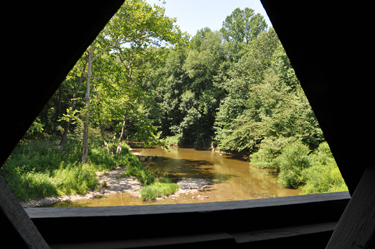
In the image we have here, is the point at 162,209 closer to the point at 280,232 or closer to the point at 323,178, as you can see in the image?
the point at 280,232

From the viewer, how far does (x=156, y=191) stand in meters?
9.45

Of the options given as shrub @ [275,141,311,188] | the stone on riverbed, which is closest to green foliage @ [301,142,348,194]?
shrub @ [275,141,311,188]

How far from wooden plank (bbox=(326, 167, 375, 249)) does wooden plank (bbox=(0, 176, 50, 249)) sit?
Result: 0.82 metres

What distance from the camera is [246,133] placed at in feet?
58.2

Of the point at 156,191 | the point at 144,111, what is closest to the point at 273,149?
the point at 156,191

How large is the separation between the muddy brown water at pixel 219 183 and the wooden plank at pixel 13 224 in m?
7.74

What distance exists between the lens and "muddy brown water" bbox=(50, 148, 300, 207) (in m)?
8.49

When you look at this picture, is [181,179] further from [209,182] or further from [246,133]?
[246,133]

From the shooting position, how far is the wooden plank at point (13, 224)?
0.55m

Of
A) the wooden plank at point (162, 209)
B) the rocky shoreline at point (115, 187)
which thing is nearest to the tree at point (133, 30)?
the rocky shoreline at point (115, 187)

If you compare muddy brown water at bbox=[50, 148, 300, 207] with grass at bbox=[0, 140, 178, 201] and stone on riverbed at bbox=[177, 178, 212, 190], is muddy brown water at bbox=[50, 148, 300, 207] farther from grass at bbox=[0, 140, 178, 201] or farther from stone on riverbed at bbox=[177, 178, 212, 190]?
grass at bbox=[0, 140, 178, 201]

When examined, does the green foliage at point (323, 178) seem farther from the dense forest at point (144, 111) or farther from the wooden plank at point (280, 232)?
the wooden plank at point (280, 232)

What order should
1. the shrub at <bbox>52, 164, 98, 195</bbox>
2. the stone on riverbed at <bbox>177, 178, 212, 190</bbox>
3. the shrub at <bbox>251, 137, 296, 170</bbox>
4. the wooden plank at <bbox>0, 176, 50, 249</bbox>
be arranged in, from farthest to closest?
the shrub at <bbox>251, 137, 296, 170</bbox> < the stone on riverbed at <bbox>177, 178, 212, 190</bbox> < the shrub at <bbox>52, 164, 98, 195</bbox> < the wooden plank at <bbox>0, 176, 50, 249</bbox>

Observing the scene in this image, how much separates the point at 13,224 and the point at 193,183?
1178cm
